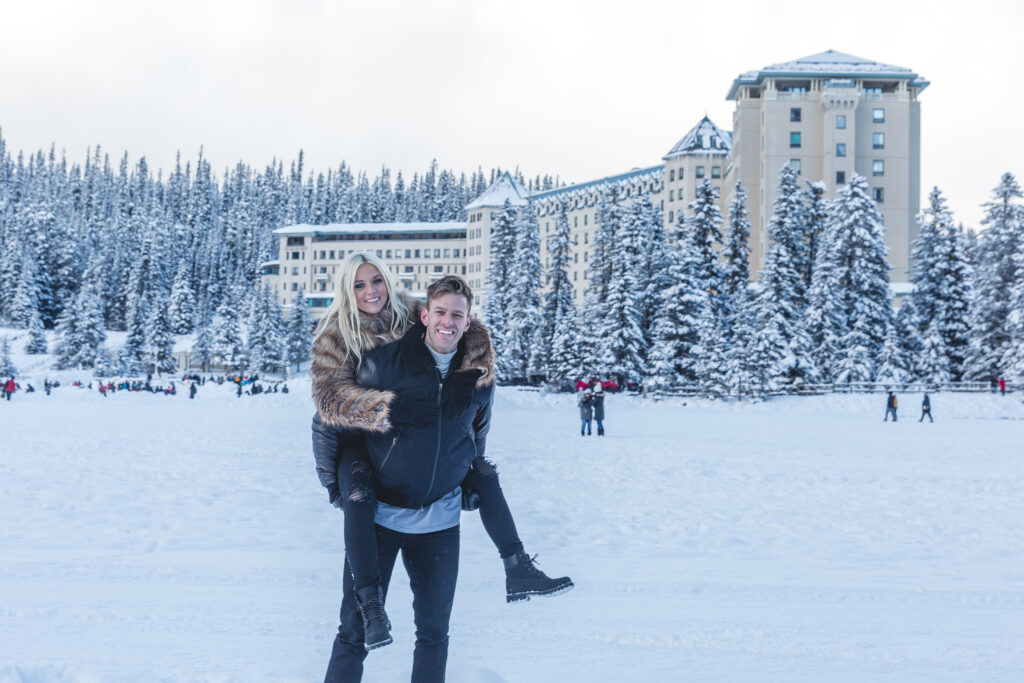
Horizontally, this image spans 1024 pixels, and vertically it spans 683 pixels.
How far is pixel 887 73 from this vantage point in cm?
7512

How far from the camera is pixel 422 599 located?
340cm

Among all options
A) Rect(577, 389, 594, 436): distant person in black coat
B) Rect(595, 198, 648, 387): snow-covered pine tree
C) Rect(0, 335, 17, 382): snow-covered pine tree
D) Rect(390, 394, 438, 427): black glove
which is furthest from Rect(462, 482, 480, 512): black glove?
Rect(0, 335, 17, 382): snow-covered pine tree

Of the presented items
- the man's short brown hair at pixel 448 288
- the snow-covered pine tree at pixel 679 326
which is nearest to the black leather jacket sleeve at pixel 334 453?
the man's short brown hair at pixel 448 288

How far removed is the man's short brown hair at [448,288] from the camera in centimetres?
331

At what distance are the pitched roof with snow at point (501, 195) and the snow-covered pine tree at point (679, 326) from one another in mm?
69741

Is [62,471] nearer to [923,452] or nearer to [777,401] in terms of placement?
[923,452]

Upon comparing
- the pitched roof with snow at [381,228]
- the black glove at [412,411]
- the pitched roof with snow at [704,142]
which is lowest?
the black glove at [412,411]

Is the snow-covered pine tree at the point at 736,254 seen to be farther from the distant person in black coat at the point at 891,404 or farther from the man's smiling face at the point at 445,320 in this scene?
the man's smiling face at the point at 445,320

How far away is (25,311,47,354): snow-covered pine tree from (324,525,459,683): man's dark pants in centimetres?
9086

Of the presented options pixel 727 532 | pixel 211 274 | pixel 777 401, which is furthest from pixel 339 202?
pixel 727 532

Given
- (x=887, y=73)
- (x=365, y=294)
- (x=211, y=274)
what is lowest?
(x=365, y=294)

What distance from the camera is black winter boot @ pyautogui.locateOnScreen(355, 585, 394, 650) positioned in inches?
121

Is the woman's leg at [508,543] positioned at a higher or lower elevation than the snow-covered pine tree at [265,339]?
lower

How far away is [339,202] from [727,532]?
5847 inches
